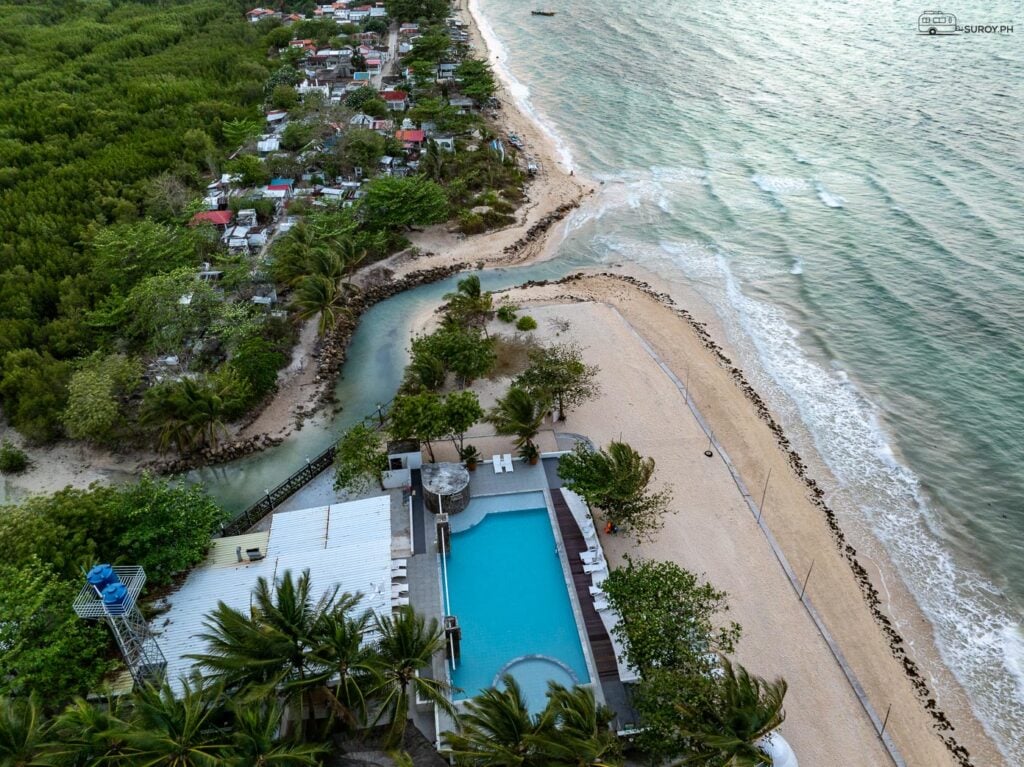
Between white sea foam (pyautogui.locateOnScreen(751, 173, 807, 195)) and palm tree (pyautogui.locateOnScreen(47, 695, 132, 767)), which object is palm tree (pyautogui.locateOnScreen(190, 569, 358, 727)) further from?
white sea foam (pyautogui.locateOnScreen(751, 173, 807, 195))

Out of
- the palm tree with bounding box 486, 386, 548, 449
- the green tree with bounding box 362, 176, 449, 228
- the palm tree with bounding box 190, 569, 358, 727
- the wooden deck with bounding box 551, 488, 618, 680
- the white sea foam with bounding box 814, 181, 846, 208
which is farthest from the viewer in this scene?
the white sea foam with bounding box 814, 181, 846, 208

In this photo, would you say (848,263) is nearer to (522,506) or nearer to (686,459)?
(686,459)

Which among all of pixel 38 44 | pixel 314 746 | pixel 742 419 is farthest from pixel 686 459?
pixel 38 44

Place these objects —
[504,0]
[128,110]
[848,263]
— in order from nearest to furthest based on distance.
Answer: [848,263] → [128,110] → [504,0]

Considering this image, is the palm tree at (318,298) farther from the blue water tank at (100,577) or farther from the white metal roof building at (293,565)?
the blue water tank at (100,577)

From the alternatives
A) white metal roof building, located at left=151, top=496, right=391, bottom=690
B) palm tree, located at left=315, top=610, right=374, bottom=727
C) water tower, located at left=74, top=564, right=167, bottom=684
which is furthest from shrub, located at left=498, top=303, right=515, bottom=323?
water tower, located at left=74, top=564, right=167, bottom=684
